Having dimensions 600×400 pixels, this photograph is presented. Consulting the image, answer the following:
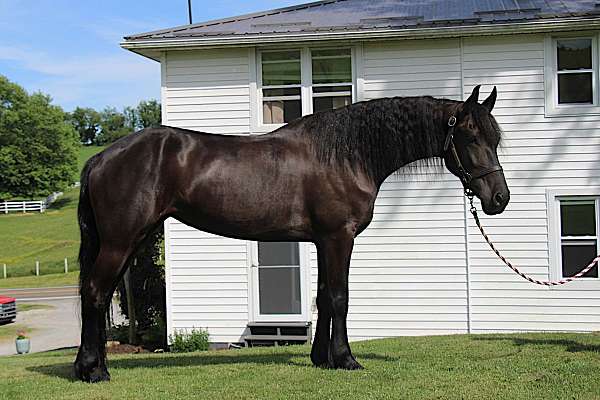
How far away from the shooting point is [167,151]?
5.90m

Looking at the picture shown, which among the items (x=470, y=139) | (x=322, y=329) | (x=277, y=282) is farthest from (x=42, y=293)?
(x=470, y=139)

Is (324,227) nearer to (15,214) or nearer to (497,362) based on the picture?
(497,362)

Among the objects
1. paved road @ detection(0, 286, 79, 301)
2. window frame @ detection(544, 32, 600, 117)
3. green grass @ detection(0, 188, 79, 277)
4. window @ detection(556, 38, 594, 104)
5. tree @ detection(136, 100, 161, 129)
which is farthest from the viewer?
tree @ detection(136, 100, 161, 129)

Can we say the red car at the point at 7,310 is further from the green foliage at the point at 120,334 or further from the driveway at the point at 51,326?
the green foliage at the point at 120,334

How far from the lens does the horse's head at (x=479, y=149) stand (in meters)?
5.80

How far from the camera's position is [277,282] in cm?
1300

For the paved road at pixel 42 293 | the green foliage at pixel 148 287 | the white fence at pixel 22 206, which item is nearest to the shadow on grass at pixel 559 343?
the green foliage at pixel 148 287

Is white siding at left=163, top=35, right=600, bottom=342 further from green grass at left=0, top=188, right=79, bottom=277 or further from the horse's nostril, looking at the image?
green grass at left=0, top=188, right=79, bottom=277

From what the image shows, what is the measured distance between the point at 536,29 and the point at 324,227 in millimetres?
7581

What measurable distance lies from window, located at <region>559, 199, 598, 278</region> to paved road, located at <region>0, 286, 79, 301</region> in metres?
21.4

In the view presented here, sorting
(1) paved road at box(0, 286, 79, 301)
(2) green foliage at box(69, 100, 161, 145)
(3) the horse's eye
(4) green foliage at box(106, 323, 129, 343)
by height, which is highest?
(2) green foliage at box(69, 100, 161, 145)

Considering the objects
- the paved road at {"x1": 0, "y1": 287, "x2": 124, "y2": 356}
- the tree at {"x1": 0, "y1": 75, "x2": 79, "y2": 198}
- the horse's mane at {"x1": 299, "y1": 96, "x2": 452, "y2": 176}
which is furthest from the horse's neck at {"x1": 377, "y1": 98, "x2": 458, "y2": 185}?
the tree at {"x1": 0, "y1": 75, "x2": 79, "y2": 198}

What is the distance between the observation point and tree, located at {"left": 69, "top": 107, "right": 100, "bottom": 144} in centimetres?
10769

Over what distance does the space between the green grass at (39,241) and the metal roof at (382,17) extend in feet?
79.3
